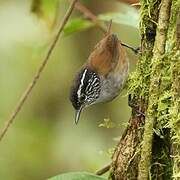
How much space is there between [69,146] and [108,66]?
3.19m

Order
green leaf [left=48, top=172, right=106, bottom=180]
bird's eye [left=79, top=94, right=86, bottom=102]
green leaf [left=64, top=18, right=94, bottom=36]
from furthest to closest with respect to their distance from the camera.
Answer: bird's eye [left=79, top=94, right=86, bottom=102]
green leaf [left=64, top=18, right=94, bottom=36]
green leaf [left=48, top=172, right=106, bottom=180]

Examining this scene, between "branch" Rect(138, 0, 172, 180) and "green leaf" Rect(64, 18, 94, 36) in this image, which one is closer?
"branch" Rect(138, 0, 172, 180)

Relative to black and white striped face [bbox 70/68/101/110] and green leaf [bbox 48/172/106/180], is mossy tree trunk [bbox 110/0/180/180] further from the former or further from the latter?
black and white striped face [bbox 70/68/101/110]

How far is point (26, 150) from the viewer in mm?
7684

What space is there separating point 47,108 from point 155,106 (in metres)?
5.83

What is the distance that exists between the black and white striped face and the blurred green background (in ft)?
8.63

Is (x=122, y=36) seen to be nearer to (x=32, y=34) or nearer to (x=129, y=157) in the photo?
(x=32, y=34)

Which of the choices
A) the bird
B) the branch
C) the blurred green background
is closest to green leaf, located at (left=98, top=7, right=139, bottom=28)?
the bird

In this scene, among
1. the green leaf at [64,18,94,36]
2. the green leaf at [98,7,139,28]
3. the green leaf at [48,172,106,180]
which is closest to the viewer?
the green leaf at [48,172,106,180]

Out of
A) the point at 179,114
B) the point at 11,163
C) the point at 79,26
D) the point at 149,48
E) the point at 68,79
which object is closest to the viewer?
the point at 179,114

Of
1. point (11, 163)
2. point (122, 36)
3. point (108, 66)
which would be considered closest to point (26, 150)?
point (11, 163)

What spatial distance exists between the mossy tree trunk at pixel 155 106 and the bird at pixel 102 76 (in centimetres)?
186

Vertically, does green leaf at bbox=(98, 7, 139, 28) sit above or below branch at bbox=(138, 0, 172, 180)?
above

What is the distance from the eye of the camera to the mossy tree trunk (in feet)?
7.32
